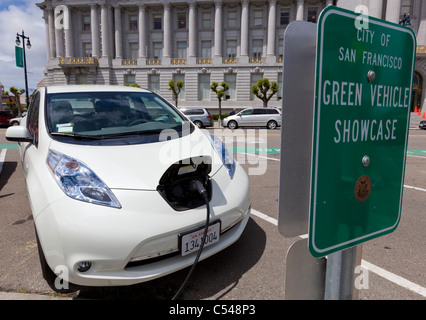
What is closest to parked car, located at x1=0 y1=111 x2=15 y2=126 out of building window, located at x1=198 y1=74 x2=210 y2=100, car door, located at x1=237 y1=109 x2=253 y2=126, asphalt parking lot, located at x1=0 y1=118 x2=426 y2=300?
car door, located at x1=237 y1=109 x2=253 y2=126

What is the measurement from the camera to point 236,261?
2768 millimetres

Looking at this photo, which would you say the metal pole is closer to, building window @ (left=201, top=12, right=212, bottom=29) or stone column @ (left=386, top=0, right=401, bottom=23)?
stone column @ (left=386, top=0, right=401, bottom=23)

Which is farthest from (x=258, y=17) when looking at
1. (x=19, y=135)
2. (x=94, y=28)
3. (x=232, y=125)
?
(x=19, y=135)

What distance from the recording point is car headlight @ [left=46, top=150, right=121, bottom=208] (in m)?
2.07

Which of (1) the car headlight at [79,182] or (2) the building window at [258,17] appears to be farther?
(2) the building window at [258,17]

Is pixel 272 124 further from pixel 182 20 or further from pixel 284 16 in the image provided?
pixel 182 20

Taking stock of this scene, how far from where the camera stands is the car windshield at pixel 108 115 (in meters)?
2.96

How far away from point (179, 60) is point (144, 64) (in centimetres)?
457

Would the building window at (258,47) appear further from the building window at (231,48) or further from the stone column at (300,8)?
the stone column at (300,8)

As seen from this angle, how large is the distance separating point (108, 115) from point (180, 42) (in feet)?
127

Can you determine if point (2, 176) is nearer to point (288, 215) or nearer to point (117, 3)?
point (288, 215)

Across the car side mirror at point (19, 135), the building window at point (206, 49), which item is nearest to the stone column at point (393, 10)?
the building window at point (206, 49)

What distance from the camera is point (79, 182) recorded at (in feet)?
7.12

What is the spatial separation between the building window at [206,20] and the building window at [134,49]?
9246 mm
